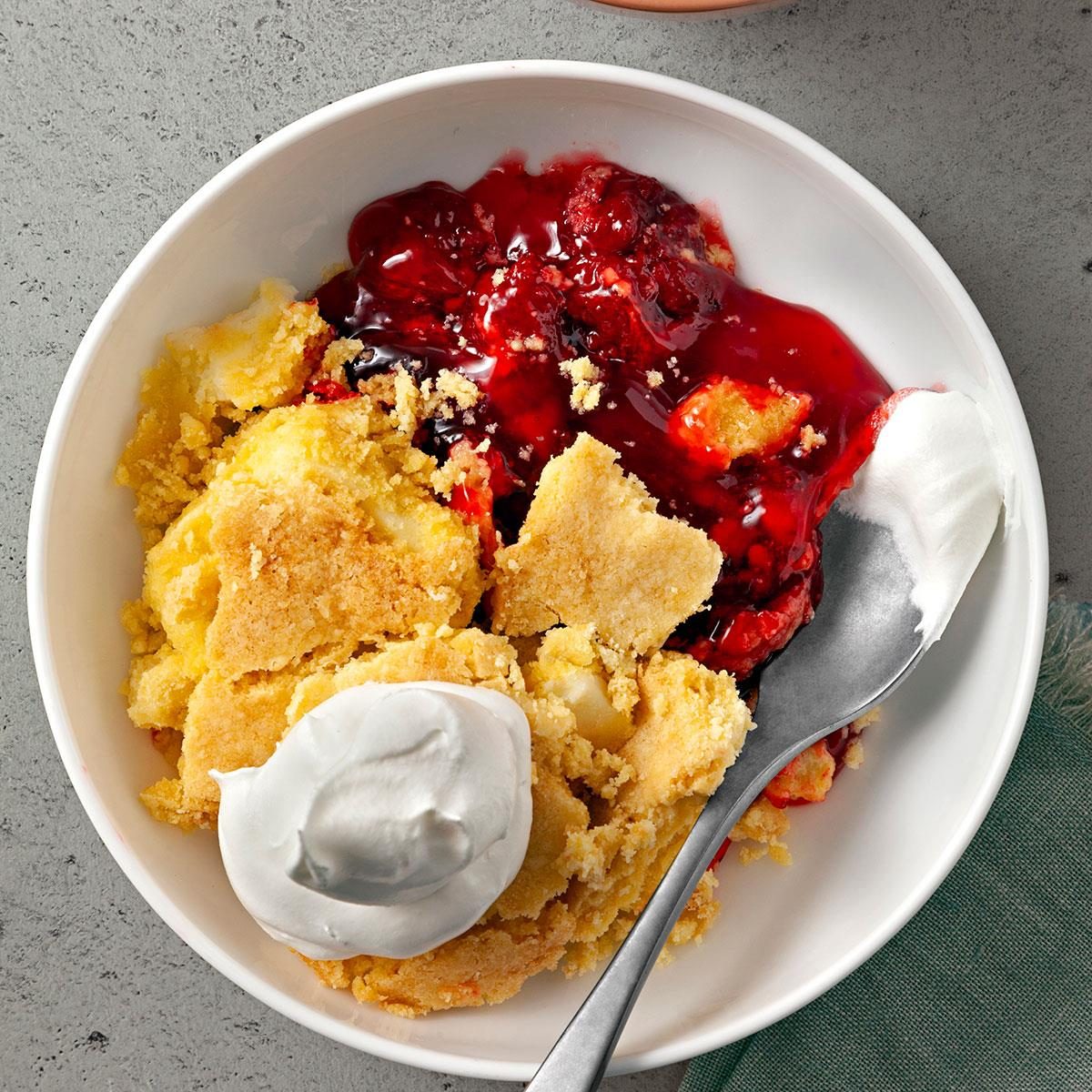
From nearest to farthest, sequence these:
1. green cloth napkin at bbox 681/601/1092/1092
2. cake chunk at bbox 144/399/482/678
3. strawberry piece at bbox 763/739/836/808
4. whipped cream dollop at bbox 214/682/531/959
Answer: whipped cream dollop at bbox 214/682/531/959 → cake chunk at bbox 144/399/482/678 → strawberry piece at bbox 763/739/836/808 → green cloth napkin at bbox 681/601/1092/1092

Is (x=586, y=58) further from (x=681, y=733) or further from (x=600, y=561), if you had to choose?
(x=681, y=733)

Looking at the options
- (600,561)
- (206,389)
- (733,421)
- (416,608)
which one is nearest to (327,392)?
(206,389)

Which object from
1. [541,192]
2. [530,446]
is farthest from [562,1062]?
[541,192]

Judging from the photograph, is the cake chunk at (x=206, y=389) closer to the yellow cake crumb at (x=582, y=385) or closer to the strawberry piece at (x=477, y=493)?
the strawberry piece at (x=477, y=493)

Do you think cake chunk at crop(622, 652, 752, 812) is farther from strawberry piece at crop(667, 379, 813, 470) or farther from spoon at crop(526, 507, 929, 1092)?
strawberry piece at crop(667, 379, 813, 470)

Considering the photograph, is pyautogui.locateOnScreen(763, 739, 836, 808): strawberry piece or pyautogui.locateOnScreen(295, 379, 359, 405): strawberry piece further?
pyautogui.locateOnScreen(763, 739, 836, 808): strawberry piece

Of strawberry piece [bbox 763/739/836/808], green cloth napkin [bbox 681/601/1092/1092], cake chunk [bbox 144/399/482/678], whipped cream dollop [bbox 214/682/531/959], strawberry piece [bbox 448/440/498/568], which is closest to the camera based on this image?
whipped cream dollop [bbox 214/682/531/959]

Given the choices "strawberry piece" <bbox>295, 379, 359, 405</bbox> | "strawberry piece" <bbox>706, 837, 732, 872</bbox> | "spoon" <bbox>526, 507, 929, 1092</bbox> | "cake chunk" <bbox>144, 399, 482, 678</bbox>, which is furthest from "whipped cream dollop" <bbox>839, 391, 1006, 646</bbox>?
"strawberry piece" <bbox>295, 379, 359, 405</bbox>
